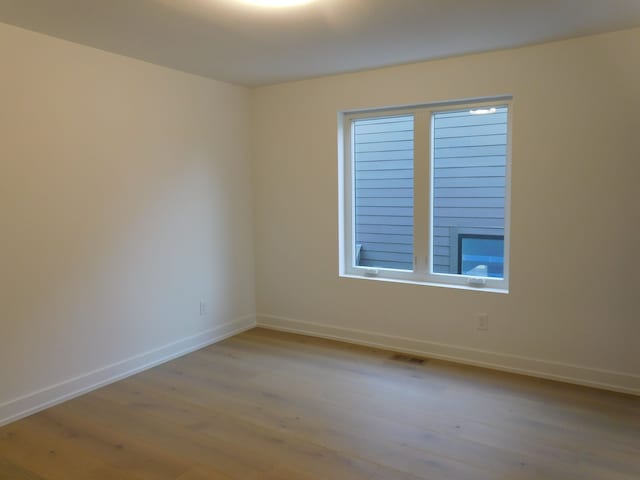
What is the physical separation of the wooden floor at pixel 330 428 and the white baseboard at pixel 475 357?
0.34 feet

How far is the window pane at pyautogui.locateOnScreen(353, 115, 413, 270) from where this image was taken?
382cm

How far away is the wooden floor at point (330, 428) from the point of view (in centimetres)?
222

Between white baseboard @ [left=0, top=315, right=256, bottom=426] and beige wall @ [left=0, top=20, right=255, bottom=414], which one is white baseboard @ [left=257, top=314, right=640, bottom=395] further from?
beige wall @ [left=0, top=20, right=255, bottom=414]

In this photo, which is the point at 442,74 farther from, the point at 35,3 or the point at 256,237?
the point at 35,3

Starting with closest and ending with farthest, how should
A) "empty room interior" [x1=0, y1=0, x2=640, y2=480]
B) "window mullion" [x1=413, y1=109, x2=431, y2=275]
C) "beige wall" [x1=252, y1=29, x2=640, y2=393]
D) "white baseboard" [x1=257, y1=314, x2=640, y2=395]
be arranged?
"empty room interior" [x1=0, y1=0, x2=640, y2=480] → "beige wall" [x1=252, y1=29, x2=640, y2=393] → "white baseboard" [x1=257, y1=314, x2=640, y2=395] → "window mullion" [x1=413, y1=109, x2=431, y2=275]

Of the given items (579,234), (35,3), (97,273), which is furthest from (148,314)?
(579,234)

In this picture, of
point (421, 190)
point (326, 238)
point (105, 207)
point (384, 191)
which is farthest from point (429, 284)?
point (105, 207)

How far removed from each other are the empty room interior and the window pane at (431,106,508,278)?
2cm

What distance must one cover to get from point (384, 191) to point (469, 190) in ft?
2.31

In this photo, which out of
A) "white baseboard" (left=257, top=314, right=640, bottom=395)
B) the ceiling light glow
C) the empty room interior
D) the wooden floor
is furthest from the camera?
"white baseboard" (left=257, top=314, right=640, bottom=395)

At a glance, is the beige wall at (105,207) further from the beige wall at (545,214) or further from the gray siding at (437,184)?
the gray siding at (437,184)

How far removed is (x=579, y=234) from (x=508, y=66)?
4.05ft

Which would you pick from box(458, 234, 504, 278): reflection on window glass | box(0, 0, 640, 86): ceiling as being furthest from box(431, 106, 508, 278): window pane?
box(0, 0, 640, 86): ceiling

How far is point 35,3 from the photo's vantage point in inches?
92.0
